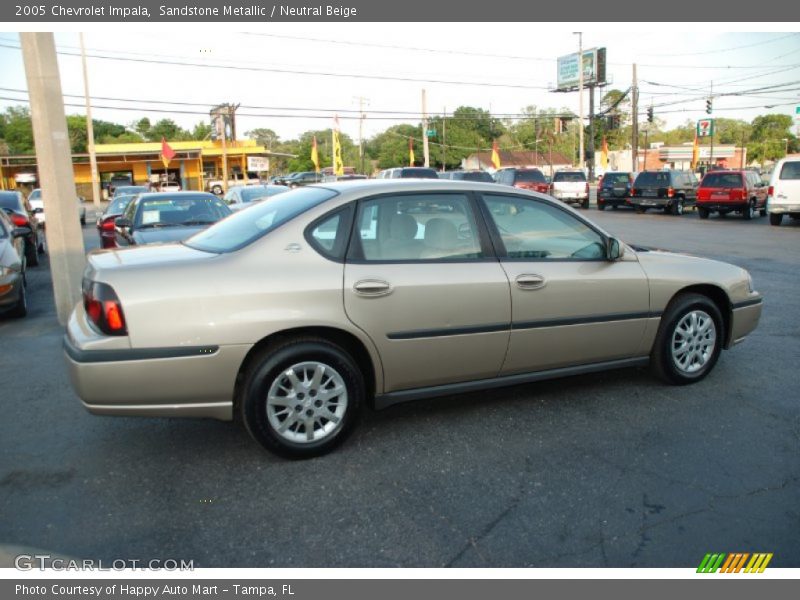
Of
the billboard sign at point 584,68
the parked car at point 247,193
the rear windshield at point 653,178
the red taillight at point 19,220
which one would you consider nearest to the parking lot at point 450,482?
the red taillight at point 19,220

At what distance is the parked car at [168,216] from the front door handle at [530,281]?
19.2 ft

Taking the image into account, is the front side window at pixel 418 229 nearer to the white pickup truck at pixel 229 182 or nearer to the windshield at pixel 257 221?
the windshield at pixel 257 221

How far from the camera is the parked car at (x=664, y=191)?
86.4ft

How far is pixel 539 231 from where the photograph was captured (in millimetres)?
4598

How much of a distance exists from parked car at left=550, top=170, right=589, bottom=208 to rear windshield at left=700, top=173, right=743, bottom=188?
6.94m

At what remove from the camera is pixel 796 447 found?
4016 mm

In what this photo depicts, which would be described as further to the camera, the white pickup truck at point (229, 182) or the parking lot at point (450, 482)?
the white pickup truck at point (229, 182)

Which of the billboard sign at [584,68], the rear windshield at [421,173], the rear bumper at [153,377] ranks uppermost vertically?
the billboard sign at [584,68]

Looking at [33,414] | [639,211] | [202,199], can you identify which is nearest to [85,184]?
Result: [639,211]

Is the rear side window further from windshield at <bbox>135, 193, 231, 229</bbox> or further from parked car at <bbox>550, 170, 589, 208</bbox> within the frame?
windshield at <bbox>135, 193, 231, 229</bbox>

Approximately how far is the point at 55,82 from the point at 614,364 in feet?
21.0

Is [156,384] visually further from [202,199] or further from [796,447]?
[202,199]

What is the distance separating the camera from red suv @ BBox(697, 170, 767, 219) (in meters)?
22.9

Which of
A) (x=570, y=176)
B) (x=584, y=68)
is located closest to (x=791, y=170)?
(x=570, y=176)
